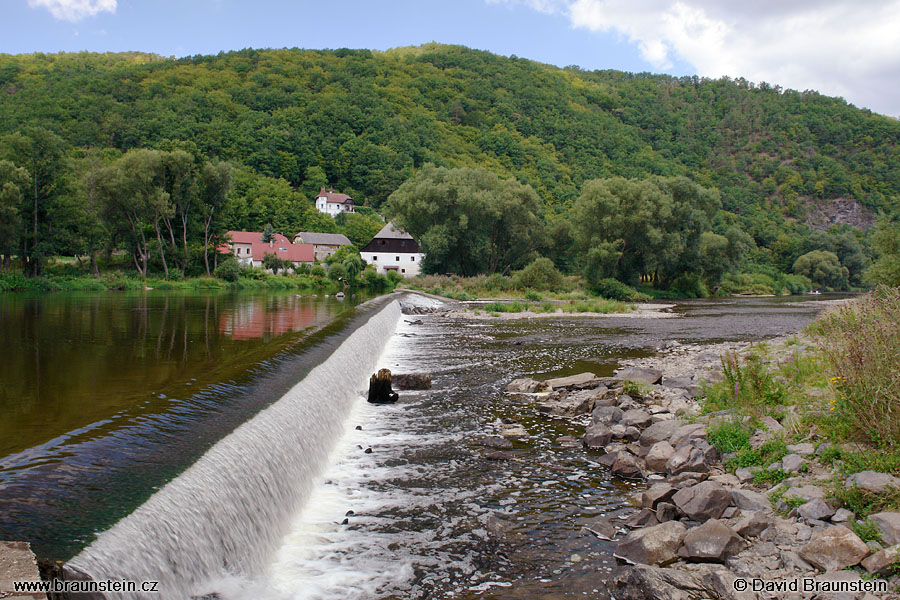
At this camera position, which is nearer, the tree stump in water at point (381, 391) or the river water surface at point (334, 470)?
the river water surface at point (334, 470)

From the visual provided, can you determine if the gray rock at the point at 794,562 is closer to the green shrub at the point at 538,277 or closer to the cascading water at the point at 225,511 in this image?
the cascading water at the point at 225,511

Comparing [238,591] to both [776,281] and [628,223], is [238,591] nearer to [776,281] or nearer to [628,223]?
[628,223]

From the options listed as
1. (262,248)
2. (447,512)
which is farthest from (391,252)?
(447,512)

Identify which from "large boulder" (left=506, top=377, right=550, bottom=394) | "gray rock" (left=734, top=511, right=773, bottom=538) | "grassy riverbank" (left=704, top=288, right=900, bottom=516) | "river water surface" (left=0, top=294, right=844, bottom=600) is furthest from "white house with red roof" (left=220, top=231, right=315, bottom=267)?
"gray rock" (left=734, top=511, right=773, bottom=538)

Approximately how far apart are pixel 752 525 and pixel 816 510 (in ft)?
2.03

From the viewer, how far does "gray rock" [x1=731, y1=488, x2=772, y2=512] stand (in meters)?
5.77

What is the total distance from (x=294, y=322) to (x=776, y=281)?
76072mm

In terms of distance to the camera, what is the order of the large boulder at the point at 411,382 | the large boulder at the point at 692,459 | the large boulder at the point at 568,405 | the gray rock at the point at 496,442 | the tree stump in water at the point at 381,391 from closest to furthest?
the large boulder at the point at 692,459, the gray rock at the point at 496,442, the large boulder at the point at 568,405, the tree stump in water at the point at 381,391, the large boulder at the point at 411,382

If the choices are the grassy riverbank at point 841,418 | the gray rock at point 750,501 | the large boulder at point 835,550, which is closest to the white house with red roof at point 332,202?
the grassy riverbank at point 841,418

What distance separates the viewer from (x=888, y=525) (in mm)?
4641

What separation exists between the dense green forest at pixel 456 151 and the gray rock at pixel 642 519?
48.9m

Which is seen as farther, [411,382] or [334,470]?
[411,382]

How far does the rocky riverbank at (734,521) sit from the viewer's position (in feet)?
14.7

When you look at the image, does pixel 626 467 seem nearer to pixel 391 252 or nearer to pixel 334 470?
pixel 334 470
